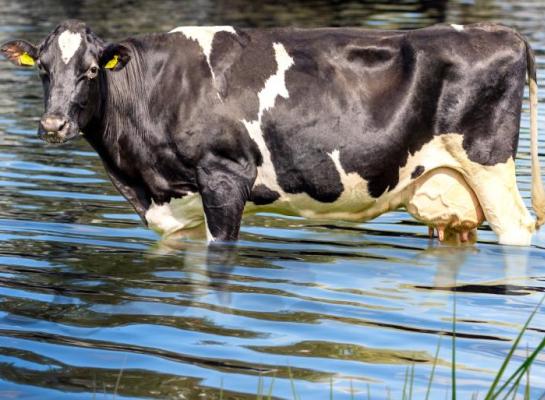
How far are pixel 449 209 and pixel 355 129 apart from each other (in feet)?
2.89

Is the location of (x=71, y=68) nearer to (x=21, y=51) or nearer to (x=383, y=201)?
(x=21, y=51)

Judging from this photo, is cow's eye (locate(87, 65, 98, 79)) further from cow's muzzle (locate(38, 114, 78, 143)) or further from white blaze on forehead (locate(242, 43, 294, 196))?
white blaze on forehead (locate(242, 43, 294, 196))

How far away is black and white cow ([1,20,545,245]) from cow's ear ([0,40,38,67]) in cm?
1

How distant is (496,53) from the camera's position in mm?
8867

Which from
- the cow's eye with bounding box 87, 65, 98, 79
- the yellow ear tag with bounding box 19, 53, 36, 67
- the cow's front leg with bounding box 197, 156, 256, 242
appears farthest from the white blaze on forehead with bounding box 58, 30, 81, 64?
the cow's front leg with bounding box 197, 156, 256, 242

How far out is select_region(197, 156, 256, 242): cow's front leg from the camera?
337 inches

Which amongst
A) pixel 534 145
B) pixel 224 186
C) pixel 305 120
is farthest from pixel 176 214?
pixel 534 145

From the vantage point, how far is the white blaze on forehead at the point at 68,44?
8.36 m

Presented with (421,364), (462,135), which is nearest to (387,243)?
(462,135)

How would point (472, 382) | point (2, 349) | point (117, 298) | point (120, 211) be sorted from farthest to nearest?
point (120, 211) → point (117, 298) → point (2, 349) → point (472, 382)

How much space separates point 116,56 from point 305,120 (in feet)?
4.20

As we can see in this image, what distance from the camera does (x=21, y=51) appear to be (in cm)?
869

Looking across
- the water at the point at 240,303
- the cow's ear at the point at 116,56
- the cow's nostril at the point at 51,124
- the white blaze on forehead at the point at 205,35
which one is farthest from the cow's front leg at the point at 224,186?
the cow's nostril at the point at 51,124

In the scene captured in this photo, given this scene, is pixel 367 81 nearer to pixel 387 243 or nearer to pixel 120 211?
pixel 387 243
